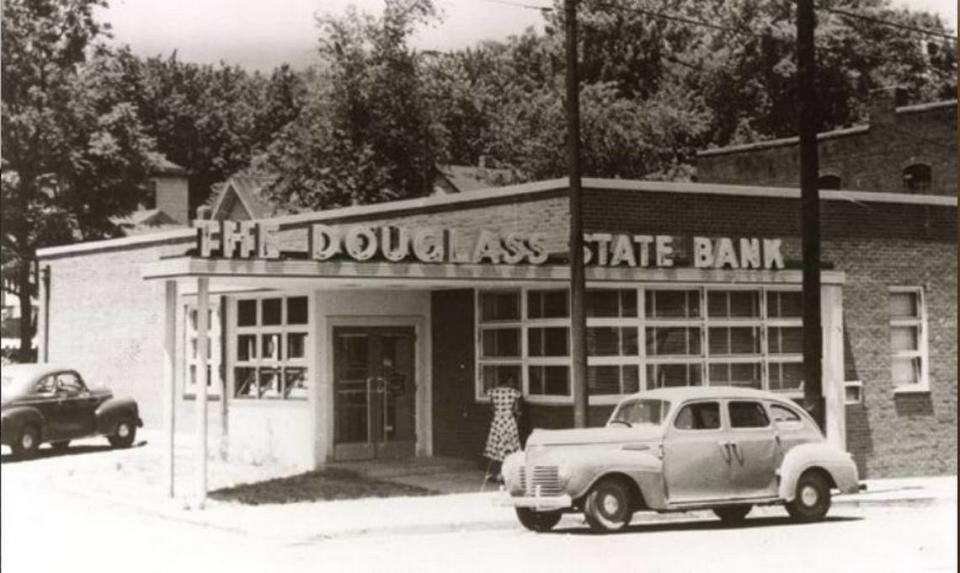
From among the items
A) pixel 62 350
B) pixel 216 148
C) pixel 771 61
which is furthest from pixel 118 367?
pixel 771 61

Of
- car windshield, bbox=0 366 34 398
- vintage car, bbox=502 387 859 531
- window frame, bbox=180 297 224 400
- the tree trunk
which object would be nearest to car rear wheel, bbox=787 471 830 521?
vintage car, bbox=502 387 859 531

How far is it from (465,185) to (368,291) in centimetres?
817

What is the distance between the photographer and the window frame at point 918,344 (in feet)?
66.5

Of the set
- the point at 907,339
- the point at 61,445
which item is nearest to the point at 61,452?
the point at 61,445

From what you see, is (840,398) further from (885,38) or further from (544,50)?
(544,50)

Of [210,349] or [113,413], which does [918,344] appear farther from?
[113,413]

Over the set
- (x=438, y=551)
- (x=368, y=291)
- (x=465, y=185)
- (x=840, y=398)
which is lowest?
(x=438, y=551)

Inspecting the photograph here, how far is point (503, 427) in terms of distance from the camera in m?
18.1

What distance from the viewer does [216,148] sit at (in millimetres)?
12906

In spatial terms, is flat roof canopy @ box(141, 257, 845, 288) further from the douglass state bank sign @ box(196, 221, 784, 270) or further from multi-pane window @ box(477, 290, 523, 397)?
multi-pane window @ box(477, 290, 523, 397)

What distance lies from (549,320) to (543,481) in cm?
488

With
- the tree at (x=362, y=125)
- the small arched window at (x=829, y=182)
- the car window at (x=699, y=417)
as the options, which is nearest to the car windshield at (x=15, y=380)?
the tree at (x=362, y=125)

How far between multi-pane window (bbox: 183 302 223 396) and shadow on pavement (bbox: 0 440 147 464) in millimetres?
3549

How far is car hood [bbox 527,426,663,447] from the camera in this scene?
45.3 ft
